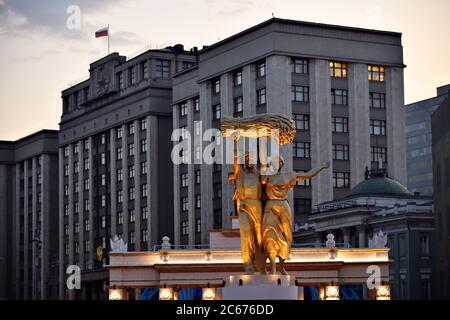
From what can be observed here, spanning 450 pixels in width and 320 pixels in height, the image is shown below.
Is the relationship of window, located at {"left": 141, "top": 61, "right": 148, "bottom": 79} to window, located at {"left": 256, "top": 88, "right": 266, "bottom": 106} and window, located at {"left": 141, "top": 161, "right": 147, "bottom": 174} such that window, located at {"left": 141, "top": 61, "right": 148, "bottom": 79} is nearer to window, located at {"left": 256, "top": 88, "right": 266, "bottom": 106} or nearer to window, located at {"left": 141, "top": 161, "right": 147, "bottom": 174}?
window, located at {"left": 141, "top": 161, "right": 147, "bottom": 174}

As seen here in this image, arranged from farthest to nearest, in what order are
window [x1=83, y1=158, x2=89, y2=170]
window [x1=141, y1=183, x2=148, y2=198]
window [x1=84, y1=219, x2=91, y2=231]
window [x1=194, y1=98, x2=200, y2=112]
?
window [x1=83, y1=158, x2=89, y2=170], window [x1=84, y1=219, x2=91, y2=231], window [x1=141, y1=183, x2=148, y2=198], window [x1=194, y1=98, x2=200, y2=112]

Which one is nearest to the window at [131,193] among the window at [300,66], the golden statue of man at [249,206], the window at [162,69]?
the window at [162,69]

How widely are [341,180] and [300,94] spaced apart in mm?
8947

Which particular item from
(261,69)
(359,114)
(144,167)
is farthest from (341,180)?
(144,167)

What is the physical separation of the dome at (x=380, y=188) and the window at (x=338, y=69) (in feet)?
58.3

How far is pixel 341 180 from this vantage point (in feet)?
402

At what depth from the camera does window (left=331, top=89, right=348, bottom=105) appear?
409 feet

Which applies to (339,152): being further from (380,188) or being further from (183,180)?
(183,180)

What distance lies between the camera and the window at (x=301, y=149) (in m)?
121

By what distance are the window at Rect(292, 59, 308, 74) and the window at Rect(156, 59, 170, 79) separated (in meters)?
26.5

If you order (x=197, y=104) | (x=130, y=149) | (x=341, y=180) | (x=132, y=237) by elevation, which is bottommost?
(x=132, y=237)

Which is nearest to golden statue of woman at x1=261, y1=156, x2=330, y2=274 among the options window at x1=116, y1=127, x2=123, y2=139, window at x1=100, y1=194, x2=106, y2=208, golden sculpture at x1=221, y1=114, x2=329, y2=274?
golden sculpture at x1=221, y1=114, x2=329, y2=274

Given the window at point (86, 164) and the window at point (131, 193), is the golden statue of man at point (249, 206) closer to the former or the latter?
the window at point (131, 193)

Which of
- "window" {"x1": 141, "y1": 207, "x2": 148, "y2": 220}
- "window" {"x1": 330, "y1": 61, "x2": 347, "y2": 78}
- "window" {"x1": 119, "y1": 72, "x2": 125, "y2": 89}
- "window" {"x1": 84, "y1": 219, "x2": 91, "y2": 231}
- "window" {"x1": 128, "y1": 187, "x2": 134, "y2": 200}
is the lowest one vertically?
"window" {"x1": 84, "y1": 219, "x2": 91, "y2": 231}
